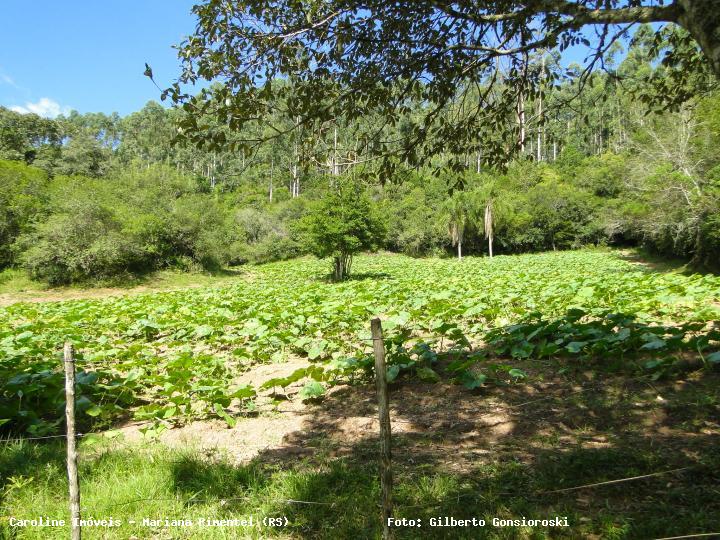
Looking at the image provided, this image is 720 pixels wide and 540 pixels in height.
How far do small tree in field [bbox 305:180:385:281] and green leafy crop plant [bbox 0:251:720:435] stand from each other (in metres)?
10.6

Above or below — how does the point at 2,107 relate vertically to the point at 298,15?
above

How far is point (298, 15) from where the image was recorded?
4.41m

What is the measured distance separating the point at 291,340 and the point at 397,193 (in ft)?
157

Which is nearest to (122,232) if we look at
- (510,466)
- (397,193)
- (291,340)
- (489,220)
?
(291,340)

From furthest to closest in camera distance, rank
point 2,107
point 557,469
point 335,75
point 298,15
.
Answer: point 2,107
point 335,75
point 298,15
point 557,469

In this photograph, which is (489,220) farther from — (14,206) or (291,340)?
(291,340)

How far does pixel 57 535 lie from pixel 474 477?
2778 millimetres

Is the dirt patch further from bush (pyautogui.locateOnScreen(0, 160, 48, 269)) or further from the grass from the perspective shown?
bush (pyautogui.locateOnScreen(0, 160, 48, 269))

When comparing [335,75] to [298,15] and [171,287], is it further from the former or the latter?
[171,287]

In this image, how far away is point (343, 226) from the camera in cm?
2248

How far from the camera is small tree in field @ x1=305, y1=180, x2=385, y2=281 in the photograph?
892 inches

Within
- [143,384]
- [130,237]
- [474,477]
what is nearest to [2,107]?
[130,237]

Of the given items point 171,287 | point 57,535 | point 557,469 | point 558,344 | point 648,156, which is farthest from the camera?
point 171,287

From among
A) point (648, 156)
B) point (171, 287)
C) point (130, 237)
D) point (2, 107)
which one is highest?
point (2, 107)
